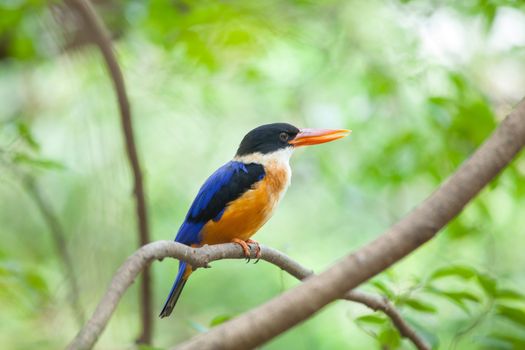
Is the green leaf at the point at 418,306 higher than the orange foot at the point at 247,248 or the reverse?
the reverse

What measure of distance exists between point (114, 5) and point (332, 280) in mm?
3667

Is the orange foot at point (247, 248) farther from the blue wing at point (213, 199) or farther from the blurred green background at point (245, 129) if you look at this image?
the blurred green background at point (245, 129)

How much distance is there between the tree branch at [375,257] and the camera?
1.10 meters

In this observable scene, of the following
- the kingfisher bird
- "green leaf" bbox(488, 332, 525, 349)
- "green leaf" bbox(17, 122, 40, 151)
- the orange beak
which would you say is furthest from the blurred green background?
the orange beak

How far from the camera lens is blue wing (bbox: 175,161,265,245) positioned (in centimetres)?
282

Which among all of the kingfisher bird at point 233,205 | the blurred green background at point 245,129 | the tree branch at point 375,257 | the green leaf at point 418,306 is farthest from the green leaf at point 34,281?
the tree branch at point 375,257

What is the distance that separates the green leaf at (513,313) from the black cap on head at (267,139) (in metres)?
1.30

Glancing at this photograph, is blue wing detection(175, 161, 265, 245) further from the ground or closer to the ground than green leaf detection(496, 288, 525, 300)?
further from the ground

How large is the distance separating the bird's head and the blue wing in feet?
0.76

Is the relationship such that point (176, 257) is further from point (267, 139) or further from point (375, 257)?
point (267, 139)

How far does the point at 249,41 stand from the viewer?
403cm

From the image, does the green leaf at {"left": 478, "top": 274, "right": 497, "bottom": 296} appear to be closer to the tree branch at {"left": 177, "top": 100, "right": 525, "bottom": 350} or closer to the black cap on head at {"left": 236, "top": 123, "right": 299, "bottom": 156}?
the tree branch at {"left": 177, "top": 100, "right": 525, "bottom": 350}

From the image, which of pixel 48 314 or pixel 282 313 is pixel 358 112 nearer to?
pixel 48 314

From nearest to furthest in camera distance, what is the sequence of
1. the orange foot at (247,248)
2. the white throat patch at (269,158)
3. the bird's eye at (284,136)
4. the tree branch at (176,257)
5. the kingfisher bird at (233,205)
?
1. the tree branch at (176,257)
2. the orange foot at (247,248)
3. the kingfisher bird at (233,205)
4. the white throat patch at (269,158)
5. the bird's eye at (284,136)
